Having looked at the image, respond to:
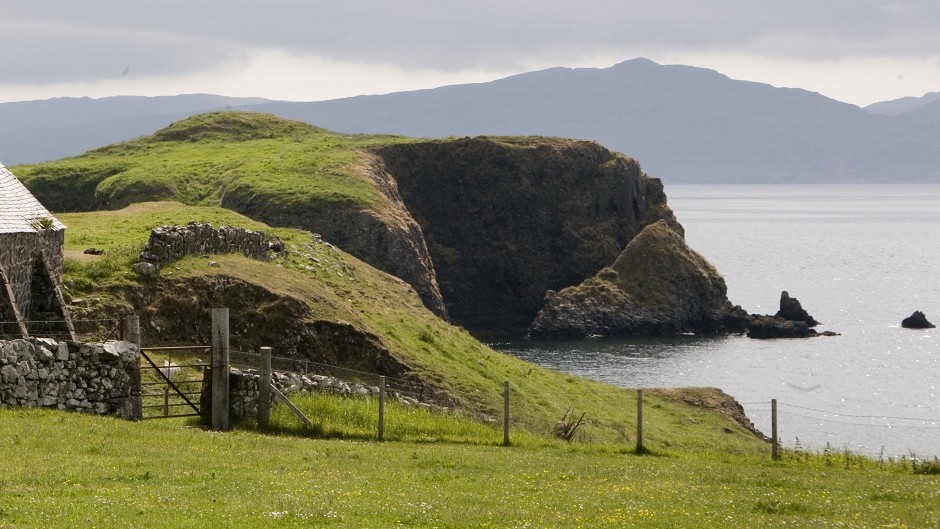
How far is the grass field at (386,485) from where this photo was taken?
20484 mm

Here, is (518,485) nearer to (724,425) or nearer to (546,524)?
(546,524)

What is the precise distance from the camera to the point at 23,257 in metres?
40.4

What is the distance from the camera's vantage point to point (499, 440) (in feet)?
116

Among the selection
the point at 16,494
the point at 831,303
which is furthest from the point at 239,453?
the point at 831,303

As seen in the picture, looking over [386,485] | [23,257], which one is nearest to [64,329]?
[23,257]

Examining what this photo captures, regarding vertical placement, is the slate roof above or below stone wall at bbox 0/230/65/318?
above

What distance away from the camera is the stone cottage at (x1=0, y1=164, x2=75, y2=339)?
129 feet

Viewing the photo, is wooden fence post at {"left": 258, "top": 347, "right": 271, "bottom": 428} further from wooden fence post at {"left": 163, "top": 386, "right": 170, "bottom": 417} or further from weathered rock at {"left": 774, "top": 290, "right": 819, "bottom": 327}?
weathered rock at {"left": 774, "top": 290, "right": 819, "bottom": 327}

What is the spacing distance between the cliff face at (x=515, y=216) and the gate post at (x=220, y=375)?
11441 cm

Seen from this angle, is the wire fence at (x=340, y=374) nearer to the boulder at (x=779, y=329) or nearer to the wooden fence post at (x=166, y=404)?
the wooden fence post at (x=166, y=404)

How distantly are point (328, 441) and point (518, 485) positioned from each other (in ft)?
27.7

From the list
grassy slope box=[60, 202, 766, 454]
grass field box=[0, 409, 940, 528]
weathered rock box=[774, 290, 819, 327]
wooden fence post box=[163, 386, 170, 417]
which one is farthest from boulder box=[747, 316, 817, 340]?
wooden fence post box=[163, 386, 170, 417]

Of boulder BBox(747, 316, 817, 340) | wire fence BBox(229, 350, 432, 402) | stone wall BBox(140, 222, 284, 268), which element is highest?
stone wall BBox(140, 222, 284, 268)

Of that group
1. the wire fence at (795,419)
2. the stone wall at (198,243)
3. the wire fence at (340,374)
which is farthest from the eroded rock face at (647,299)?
the wire fence at (340,374)
